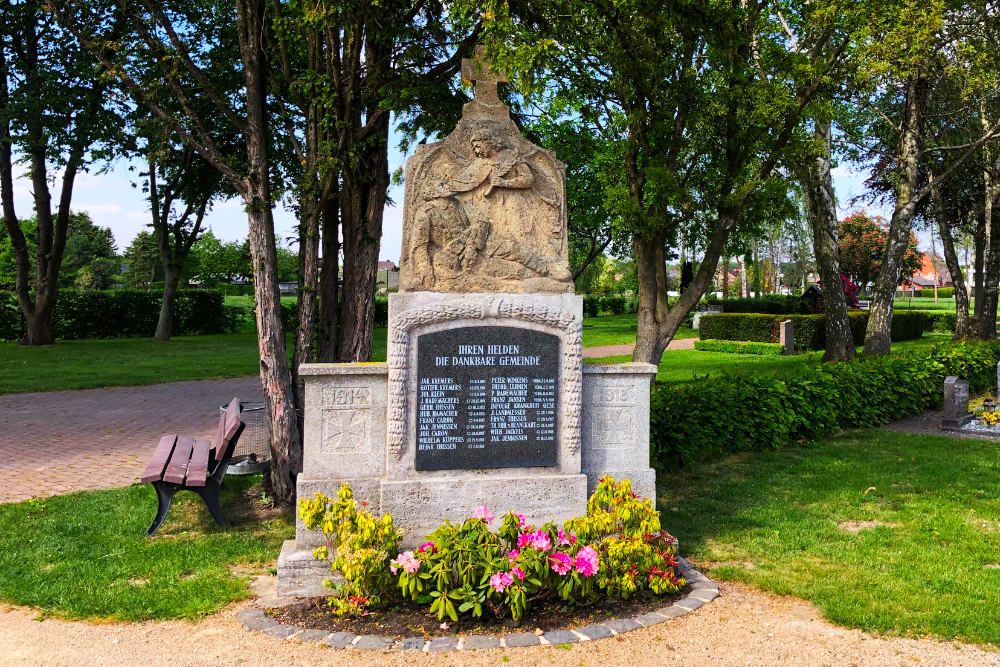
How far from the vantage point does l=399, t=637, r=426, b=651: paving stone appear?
4375mm

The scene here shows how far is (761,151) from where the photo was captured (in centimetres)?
1070

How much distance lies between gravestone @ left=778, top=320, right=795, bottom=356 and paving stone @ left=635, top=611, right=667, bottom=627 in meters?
20.6

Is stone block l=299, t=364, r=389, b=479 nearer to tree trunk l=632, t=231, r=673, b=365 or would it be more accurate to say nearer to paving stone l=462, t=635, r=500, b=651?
paving stone l=462, t=635, r=500, b=651

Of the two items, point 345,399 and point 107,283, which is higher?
point 107,283

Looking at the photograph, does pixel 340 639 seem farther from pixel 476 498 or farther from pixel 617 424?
pixel 617 424

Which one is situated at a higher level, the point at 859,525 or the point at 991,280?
the point at 991,280

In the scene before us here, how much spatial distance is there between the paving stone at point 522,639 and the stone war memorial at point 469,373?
3.39 ft

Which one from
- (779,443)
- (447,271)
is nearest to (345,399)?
(447,271)

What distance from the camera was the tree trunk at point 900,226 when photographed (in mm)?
15867

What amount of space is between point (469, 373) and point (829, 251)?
12.2 metres

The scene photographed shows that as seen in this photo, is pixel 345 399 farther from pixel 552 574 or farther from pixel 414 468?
pixel 552 574

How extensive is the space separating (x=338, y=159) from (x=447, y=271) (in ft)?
7.96

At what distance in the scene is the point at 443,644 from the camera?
4418 millimetres

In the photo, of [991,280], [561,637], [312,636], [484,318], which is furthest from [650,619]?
[991,280]
